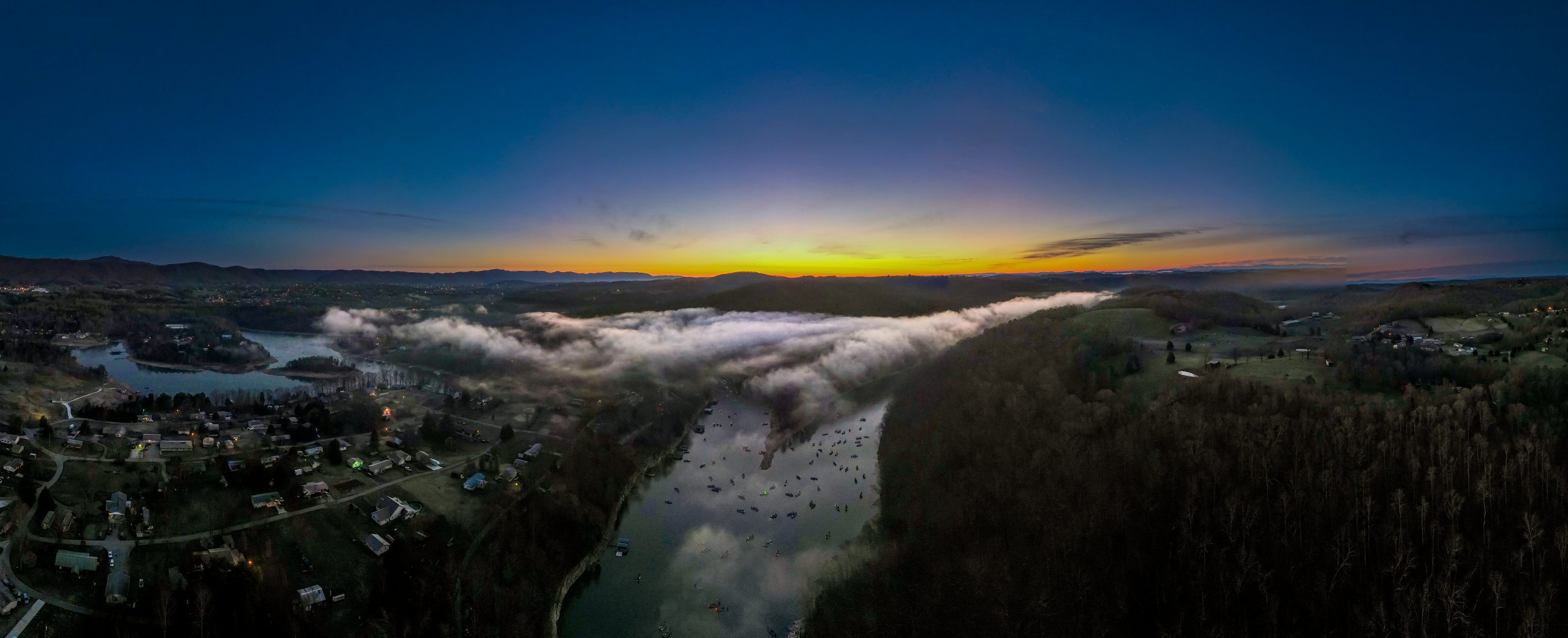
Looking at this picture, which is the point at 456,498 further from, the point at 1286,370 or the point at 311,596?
the point at 1286,370

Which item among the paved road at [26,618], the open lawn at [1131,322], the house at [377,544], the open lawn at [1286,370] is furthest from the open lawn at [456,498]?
the open lawn at [1131,322]

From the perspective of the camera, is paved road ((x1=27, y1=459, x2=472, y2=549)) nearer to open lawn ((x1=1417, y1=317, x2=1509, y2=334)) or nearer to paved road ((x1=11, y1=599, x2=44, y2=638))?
paved road ((x1=11, y1=599, x2=44, y2=638))

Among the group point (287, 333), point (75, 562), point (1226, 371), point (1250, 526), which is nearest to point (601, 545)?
point (75, 562)

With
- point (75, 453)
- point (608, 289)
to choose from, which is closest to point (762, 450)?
point (75, 453)

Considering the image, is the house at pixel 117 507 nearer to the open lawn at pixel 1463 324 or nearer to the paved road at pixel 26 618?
the paved road at pixel 26 618

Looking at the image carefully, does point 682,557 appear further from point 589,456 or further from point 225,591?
point 225,591

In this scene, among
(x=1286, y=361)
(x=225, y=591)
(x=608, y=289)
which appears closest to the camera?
(x=225, y=591)
